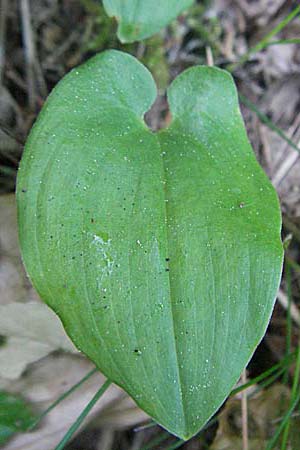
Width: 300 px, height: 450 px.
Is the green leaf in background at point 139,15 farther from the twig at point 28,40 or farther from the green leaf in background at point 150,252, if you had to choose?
the twig at point 28,40

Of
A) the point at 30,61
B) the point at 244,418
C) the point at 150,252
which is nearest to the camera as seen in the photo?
the point at 150,252

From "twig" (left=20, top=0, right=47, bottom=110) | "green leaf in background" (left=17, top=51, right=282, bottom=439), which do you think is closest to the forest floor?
"twig" (left=20, top=0, right=47, bottom=110)

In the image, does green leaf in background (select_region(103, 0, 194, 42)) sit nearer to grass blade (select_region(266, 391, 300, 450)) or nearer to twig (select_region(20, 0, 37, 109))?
twig (select_region(20, 0, 37, 109))

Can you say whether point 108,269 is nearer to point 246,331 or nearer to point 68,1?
point 246,331

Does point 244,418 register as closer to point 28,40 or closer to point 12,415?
point 12,415

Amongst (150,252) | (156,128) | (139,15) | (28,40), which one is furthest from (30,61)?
(150,252)

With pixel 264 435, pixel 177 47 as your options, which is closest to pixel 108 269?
pixel 264 435
